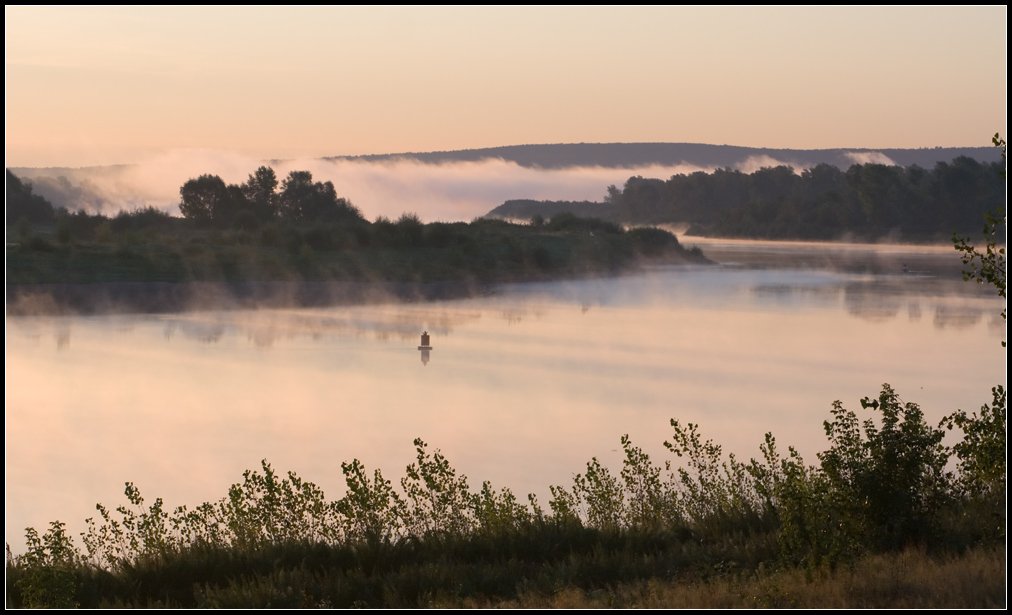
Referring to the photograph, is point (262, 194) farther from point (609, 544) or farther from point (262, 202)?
point (609, 544)

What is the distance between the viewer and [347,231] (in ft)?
283

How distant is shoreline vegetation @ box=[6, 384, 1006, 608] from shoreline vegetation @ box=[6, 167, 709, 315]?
4667cm

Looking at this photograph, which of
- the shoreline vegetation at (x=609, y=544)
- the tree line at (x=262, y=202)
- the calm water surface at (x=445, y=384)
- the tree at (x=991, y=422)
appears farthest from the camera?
the tree line at (x=262, y=202)

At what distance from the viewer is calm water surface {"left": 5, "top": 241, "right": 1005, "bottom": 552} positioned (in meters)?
25.8

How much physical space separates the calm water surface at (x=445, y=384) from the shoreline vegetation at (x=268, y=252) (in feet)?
25.8

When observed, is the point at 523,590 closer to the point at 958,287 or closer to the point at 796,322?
the point at 796,322

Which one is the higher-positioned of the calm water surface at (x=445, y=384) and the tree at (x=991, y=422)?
the tree at (x=991, y=422)

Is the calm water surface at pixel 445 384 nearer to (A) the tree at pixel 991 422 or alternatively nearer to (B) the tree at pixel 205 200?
(A) the tree at pixel 991 422

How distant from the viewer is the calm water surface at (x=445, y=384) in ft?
84.5

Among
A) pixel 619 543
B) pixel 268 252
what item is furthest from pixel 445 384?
pixel 268 252

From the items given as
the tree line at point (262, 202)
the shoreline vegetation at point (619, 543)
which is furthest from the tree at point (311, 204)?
the shoreline vegetation at point (619, 543)

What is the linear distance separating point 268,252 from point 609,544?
65363 mm

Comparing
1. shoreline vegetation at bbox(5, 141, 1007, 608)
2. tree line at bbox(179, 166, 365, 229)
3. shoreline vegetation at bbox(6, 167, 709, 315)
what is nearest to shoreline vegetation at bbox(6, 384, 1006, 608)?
shoreline vegetation at bbox(5, 141, 1007, 608)

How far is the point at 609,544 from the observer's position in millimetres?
16656
